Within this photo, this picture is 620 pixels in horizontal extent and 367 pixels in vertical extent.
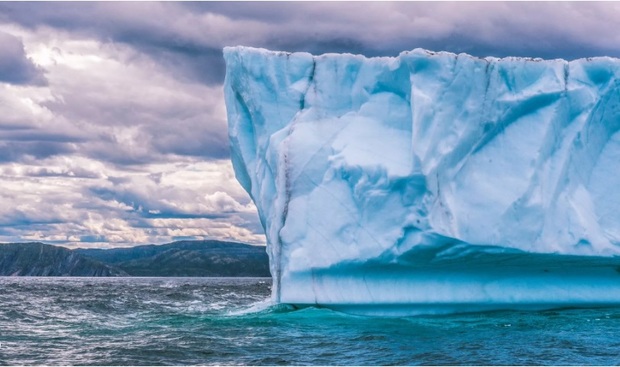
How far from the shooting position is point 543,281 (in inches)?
683

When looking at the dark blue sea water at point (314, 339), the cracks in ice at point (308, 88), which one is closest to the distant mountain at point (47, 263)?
the dark blue sea water at point (314, 339)

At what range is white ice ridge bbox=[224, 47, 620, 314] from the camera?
53.9ft

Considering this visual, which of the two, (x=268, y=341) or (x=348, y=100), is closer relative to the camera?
(x=268, y=341)

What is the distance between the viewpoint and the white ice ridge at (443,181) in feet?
53.9

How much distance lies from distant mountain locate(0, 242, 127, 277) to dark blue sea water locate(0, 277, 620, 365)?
113 meters

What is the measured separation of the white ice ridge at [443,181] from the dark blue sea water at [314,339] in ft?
2.09

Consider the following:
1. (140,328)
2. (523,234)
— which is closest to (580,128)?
(523,234)

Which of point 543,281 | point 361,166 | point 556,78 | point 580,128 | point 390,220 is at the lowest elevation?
point 543,281

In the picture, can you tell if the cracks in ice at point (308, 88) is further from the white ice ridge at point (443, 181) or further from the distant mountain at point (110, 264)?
the distant mountain at point (110, 264)

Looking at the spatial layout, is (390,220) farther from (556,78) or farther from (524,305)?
(556,78)

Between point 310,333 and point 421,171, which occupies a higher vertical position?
point 421,171

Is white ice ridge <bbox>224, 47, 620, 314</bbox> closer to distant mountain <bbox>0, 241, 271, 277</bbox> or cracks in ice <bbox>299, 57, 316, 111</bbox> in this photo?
cracks in ice <bbox>299, 57, 316, 111</bbox>

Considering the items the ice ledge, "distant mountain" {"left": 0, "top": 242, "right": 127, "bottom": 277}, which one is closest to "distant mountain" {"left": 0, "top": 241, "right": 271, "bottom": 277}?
"distant mountain" {"left": 0, "top": 242, "right": 127, "bottom": 277}

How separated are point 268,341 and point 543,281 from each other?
6.57 meters
